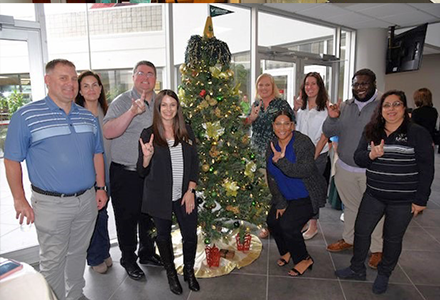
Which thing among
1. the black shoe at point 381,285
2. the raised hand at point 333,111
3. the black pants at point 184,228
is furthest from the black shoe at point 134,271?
the raised hand at point 333,111

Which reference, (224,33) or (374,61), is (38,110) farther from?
(374,61)

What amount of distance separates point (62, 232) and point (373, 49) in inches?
259

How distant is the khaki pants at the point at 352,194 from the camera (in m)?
2.79

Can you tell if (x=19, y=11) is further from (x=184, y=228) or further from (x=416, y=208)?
(x=416, y=208)

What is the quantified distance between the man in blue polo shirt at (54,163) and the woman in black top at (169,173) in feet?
1.26

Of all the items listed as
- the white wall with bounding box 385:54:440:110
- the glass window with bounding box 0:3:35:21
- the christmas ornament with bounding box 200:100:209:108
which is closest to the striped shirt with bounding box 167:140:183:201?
the christmas ornament with bounding box 200:100:209:108

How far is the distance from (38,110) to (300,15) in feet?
15.9

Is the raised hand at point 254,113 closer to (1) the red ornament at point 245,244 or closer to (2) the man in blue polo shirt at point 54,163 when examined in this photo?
(1) the red ornament at point 245,244

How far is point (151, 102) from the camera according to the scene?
2.58m

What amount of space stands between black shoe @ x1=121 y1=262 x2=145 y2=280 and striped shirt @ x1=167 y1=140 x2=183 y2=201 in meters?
0.78

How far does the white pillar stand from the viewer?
651cm

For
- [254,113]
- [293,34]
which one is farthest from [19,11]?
[293,34]

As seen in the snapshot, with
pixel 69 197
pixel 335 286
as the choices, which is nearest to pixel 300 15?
pixel 335 286

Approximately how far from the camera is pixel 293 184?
8.69ft
